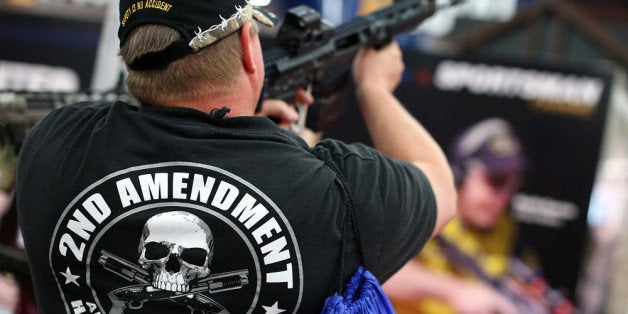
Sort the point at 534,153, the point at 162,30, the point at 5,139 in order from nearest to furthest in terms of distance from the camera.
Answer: the point at 162,30, the point at 5,139, the point at 534,153

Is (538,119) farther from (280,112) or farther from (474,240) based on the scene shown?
(280,112)

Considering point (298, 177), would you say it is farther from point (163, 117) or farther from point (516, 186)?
point (516, 186)

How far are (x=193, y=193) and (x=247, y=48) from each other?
23 cm

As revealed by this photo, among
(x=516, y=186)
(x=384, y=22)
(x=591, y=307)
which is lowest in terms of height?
(x=591, y=307)

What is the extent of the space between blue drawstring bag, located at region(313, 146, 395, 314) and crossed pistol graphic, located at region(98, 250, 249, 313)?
0.46 ft

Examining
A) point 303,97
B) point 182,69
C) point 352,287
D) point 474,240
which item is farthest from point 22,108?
point 474,240

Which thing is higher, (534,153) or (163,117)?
(163,117)

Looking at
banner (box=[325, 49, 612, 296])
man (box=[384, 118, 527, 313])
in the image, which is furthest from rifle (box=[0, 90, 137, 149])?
man (box=[384, 118, 527, 313])

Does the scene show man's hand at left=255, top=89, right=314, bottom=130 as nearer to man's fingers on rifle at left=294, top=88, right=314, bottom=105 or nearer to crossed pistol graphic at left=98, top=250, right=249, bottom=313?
man's fingers on rifle at left=294, top=88, right=314, bottom=105

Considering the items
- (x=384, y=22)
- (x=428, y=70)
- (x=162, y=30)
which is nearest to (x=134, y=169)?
(x=162, y=30)

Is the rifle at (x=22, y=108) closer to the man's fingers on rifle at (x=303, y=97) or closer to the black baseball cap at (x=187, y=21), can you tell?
the black baseball cap at (x=187, y=21)

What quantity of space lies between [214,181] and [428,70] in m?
2.64

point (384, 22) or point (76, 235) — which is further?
point (384, 22)

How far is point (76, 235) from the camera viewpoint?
1130 millimetres
